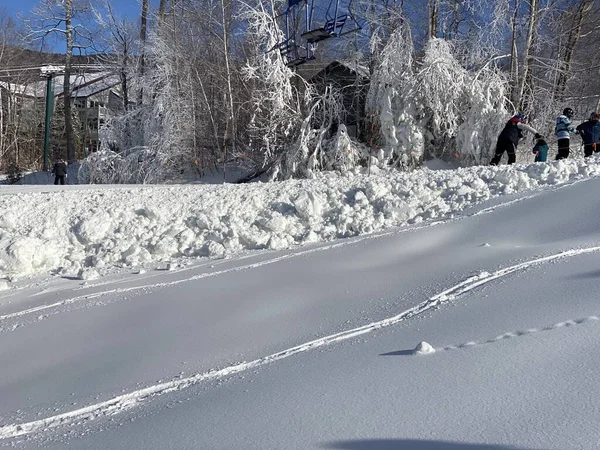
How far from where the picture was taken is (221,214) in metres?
10.1

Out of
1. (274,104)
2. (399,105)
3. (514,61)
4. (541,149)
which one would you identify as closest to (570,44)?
(514,61)

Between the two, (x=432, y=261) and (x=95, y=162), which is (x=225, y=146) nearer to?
(x=95, y=162)

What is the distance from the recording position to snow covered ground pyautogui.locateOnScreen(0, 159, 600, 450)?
3336 mm

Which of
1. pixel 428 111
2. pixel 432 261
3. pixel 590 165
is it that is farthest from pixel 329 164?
pixel 432 261

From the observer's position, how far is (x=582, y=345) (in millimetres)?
3588

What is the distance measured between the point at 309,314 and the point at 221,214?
4809mm

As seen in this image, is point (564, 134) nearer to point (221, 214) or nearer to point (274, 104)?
point (221, 214)

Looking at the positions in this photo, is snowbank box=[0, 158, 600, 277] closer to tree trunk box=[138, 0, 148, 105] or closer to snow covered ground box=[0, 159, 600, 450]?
snow covered ground box=[0, 159, 600, 450]

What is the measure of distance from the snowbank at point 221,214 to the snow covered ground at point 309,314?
0.12 ft

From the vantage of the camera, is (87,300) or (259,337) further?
(87,300)

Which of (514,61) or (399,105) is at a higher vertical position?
(514,61)

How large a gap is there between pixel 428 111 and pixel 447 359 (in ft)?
48.6

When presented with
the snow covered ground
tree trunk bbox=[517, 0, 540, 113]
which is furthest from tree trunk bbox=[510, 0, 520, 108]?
the snow covered ground

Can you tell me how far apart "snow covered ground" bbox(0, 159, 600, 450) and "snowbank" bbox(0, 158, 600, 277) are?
0.12ft
